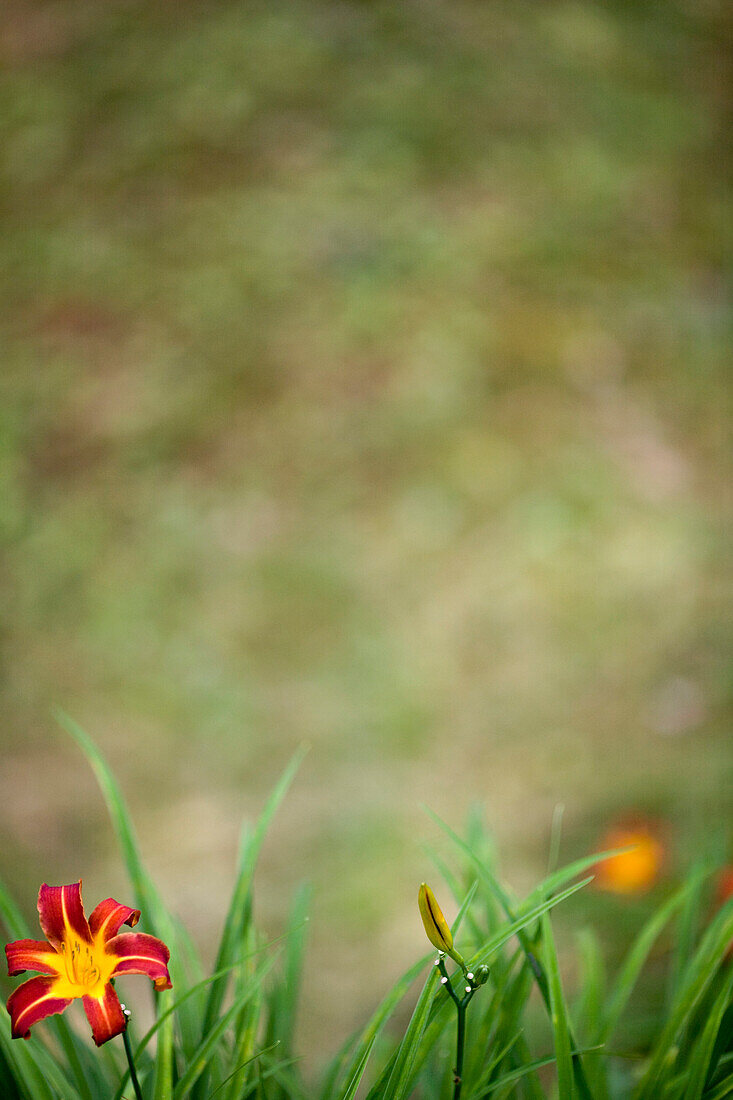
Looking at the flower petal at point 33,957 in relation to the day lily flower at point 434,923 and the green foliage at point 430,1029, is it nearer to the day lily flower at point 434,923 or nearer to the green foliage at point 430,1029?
the green foliage at point 430,1029

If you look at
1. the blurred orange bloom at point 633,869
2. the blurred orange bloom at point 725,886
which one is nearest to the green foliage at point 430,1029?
the blurred orange bloom at point 725,886

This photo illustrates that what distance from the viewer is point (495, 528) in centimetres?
153

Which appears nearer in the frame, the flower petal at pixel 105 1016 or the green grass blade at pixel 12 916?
the flower petal at pixel 105 1016

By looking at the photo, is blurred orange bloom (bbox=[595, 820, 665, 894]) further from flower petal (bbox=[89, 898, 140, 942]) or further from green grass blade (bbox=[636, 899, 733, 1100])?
flower petal (bbox=[89, 898, 140, 942])

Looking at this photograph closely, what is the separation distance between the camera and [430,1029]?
21.6 inches

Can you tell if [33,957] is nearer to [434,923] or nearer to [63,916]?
[63,916]

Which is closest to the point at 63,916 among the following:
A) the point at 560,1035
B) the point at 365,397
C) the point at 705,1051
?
the point at 560,1035

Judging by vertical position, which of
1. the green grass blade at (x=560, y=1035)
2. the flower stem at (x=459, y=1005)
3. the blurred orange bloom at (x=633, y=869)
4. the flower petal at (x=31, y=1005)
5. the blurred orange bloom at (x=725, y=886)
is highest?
the flower petal at (x=31, y=1005)

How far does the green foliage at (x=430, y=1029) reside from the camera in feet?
1.75

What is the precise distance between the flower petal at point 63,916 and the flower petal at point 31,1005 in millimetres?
23

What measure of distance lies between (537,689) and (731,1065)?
32.2 inches

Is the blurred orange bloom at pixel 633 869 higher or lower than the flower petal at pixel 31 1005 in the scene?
lower

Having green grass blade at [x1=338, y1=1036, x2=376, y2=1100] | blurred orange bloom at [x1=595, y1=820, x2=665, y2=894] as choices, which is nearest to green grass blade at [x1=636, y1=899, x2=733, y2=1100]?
green grass blade at [x1=338, y1=1036, x2=376, y2=1100]

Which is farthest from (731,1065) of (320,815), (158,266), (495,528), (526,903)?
(158,266)
